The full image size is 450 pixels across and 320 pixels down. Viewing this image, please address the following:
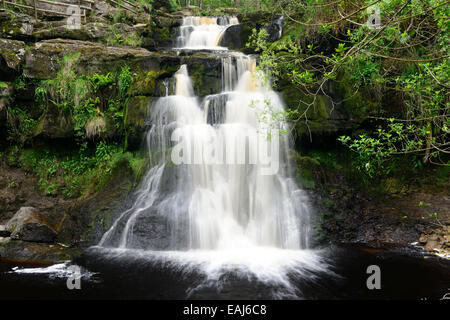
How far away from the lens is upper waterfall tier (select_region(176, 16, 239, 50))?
14.4 meters

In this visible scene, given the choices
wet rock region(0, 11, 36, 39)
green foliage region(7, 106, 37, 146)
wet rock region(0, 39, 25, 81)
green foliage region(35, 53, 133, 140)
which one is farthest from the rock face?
wet rock region(0, 11, 36, 39)

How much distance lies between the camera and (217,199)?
745 centimetres

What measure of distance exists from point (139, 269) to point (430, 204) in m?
7.48

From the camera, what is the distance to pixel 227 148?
318 inches

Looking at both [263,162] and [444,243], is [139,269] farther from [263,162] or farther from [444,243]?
[444,243]

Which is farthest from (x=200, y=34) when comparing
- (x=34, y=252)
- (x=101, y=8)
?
(x=34, y=252)

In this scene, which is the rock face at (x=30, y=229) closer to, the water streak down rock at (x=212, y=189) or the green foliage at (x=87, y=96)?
the water streak down rock at (x=212, y=189)

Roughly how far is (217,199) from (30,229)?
15.5 ft

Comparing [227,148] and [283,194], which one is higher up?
[227,148]

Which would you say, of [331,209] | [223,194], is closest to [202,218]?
[223,194]

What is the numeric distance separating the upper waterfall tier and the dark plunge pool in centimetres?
1130

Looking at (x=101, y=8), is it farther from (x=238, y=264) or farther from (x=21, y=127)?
(x=238, y=264)

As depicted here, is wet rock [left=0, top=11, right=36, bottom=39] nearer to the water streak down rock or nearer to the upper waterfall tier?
the water streak down rock

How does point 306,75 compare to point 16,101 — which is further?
point 16,101
